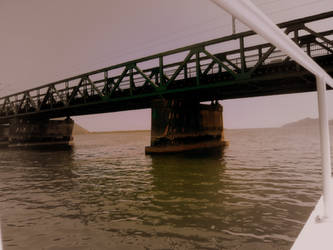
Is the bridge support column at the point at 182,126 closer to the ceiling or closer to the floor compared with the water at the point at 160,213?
closer to the ceiling

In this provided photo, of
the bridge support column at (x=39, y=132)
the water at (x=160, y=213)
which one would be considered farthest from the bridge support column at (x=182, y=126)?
the bridge support column at (x=39, y=132)

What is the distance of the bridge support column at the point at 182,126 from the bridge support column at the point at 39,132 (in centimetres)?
3275

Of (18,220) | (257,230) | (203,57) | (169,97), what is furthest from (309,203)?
(169,97)

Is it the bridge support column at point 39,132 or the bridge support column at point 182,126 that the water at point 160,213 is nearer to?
the bridge support column at point 182,126

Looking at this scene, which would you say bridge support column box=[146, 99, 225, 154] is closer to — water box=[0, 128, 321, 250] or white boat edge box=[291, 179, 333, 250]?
water box=[0, 128, 321, 250]

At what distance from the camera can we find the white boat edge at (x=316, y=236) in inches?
108

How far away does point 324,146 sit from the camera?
10.9ft

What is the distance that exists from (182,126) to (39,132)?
1441 inches

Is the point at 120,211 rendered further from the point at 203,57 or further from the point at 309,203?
the point at 203,57

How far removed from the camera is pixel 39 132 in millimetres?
52969

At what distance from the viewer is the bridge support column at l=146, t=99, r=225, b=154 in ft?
83.0

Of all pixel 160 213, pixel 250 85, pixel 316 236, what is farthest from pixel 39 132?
pixel 316 236

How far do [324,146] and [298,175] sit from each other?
10.1m

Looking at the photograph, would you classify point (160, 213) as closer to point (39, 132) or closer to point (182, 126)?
point (182, 126)
